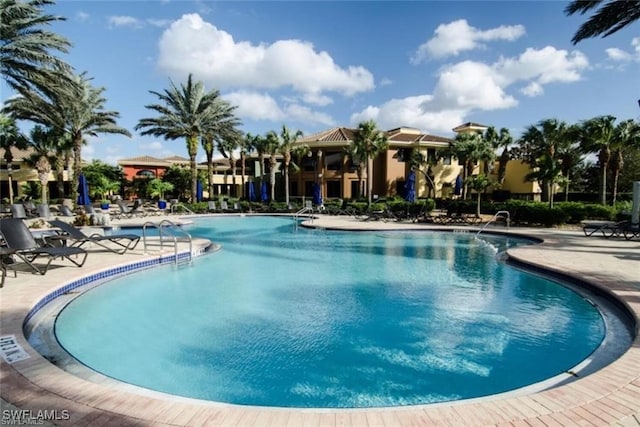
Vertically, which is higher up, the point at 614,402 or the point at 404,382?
the point at 614,402

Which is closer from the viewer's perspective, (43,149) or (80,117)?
(80,117)

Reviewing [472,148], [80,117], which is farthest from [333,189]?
[80,117]

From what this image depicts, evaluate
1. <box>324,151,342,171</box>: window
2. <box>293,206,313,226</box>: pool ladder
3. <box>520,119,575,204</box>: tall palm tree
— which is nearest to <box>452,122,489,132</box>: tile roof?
<box>520,119,575,204</box>: tall palm tree

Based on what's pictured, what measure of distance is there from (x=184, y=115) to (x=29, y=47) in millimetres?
18175

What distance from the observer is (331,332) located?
6.54 m

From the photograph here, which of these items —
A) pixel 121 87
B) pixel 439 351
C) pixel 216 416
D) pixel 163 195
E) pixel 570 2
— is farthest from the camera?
pixel 163 195

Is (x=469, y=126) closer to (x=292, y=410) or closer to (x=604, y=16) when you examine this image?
(x=604, y=16)

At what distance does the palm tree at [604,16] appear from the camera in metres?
13.8

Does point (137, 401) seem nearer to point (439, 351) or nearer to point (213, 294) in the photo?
point (439, 351)

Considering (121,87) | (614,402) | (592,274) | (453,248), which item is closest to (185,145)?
(121,87)

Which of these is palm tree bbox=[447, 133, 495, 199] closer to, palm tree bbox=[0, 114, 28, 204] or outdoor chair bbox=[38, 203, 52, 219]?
outdoor chair bbox=[38, 203, 52, 219]

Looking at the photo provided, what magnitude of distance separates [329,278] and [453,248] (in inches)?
275

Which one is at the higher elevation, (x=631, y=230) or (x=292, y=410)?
(x=631, y=230)

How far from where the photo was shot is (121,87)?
19672 millimetres
